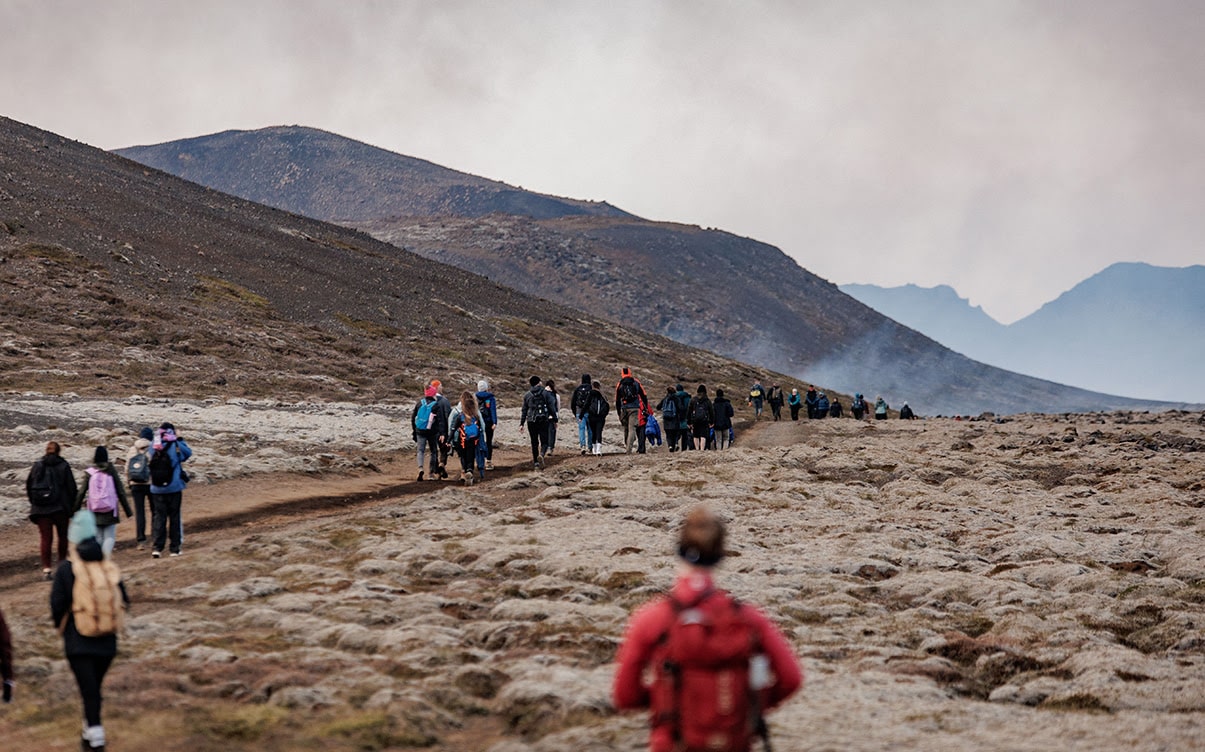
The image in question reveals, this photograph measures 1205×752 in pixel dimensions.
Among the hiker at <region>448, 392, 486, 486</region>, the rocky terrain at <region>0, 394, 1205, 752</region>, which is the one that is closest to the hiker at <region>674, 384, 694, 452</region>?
the rocky terrain at <region>0, 394, 1205, 752</region>

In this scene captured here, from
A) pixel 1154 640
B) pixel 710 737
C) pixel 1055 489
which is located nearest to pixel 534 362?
pixel 1055 489

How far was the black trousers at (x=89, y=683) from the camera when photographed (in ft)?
37.4

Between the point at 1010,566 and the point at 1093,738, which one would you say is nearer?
the point at 1093,738

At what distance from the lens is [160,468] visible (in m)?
22.0

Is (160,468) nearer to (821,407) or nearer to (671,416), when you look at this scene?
(671,416)

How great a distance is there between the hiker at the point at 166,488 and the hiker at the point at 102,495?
45.3 inches

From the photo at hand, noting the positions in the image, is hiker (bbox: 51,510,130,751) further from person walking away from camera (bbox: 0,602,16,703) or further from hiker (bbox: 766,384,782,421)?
hiker (bbox: 766,384,782,421)

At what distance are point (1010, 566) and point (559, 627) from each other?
10.7m

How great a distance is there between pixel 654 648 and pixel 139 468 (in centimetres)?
1848

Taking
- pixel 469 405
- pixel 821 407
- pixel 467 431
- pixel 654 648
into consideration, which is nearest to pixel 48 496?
pixel 469 405

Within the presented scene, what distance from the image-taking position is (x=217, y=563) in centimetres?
2059

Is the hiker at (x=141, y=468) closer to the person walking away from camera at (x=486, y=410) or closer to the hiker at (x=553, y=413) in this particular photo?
the person walking away from camera at (x=486, y=410)

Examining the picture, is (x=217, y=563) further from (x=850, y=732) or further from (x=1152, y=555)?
(x=1152, y=555)

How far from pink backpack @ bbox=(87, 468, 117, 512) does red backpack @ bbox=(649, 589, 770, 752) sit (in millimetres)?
16216
